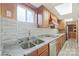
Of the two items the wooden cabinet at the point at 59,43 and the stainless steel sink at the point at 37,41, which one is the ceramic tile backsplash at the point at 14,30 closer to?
the stainless steel sink at the point at 37,41

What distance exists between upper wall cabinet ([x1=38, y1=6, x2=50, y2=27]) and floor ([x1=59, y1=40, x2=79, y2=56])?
41cm

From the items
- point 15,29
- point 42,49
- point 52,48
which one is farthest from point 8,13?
point 52,48

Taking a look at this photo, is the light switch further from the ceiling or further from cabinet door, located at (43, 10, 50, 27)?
cabinet door, located at (43, 10, 50, 27)

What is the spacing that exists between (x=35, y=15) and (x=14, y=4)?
1.11 ft

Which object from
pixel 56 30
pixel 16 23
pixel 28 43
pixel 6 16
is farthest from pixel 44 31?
pixel 6 16

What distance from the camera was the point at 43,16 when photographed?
6.09ft

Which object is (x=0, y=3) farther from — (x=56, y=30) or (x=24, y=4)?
(x=56, y=30)

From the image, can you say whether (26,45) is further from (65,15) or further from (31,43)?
(65,15)

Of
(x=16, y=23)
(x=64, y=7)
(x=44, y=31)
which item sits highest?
(x=64, y=7)

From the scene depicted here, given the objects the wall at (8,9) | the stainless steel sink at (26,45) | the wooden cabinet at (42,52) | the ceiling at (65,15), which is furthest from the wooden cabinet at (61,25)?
the wall at (8,9)

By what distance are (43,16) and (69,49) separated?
0.62m

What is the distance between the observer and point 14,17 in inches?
67.9

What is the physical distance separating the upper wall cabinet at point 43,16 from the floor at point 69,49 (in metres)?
0.41

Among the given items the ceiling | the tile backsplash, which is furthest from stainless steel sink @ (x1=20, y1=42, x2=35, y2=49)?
the ceiling
